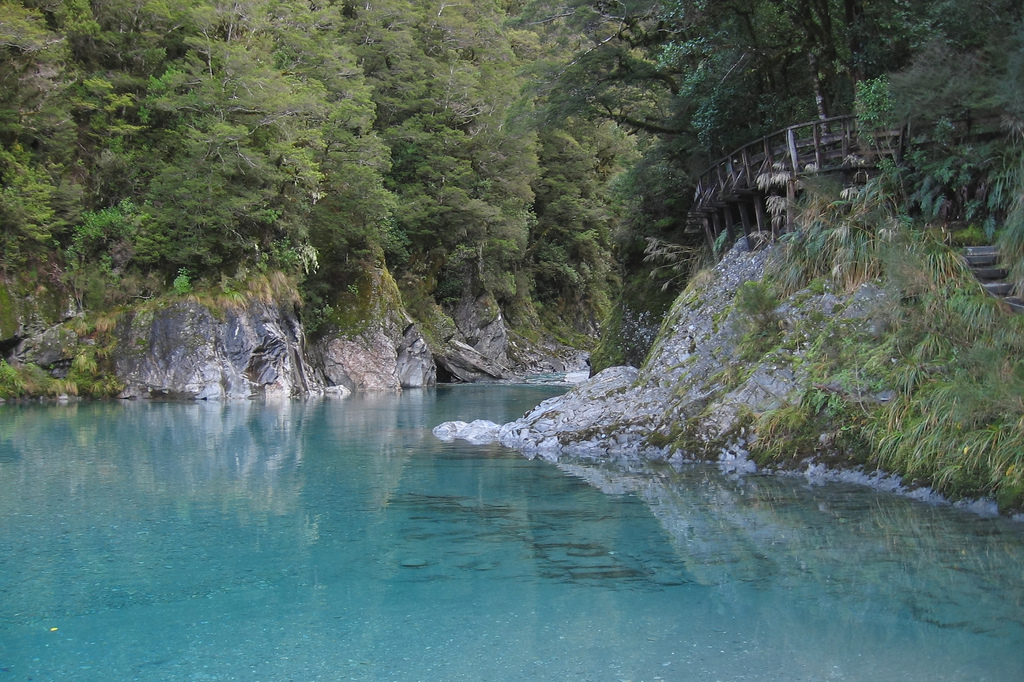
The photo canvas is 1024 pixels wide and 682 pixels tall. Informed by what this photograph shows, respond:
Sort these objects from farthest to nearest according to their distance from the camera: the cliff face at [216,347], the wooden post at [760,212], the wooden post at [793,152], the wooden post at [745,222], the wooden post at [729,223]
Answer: the cliff face at [216,347] < the wooden post at [729,223] < the wooden post at [745,222] < the wooden post at [760,212] < the wooden post at [793,152]

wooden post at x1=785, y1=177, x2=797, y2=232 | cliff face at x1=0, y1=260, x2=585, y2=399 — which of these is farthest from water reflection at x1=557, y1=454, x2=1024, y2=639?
cliff face at x1=0, y1=260, x2=585, y2=399

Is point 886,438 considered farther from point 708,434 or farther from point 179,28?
point 179,28

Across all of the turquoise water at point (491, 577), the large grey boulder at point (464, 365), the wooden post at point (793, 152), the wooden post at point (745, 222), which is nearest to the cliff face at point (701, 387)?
the wooden post at point (745, 222)

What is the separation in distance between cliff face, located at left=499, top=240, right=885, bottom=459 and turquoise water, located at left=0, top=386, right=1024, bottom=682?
3.48 feet

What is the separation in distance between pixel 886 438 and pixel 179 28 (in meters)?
24.7

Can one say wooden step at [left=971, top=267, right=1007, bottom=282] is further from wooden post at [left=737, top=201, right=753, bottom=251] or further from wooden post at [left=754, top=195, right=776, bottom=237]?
wooden post at [left=737, top=201, right=753, bottom=251]

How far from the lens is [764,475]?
9484mm

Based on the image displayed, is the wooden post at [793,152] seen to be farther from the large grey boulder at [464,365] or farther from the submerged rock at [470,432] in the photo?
the large grey boulder at [464,365]

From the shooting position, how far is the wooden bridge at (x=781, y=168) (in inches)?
475

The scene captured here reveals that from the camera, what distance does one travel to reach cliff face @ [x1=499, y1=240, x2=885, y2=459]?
10.3 metres

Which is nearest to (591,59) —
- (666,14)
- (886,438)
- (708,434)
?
(666,14)

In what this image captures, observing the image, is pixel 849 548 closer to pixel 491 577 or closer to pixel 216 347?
pixel 491 577

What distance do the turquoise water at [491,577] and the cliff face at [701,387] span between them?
106 centimetres

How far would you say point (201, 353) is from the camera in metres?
22.7
